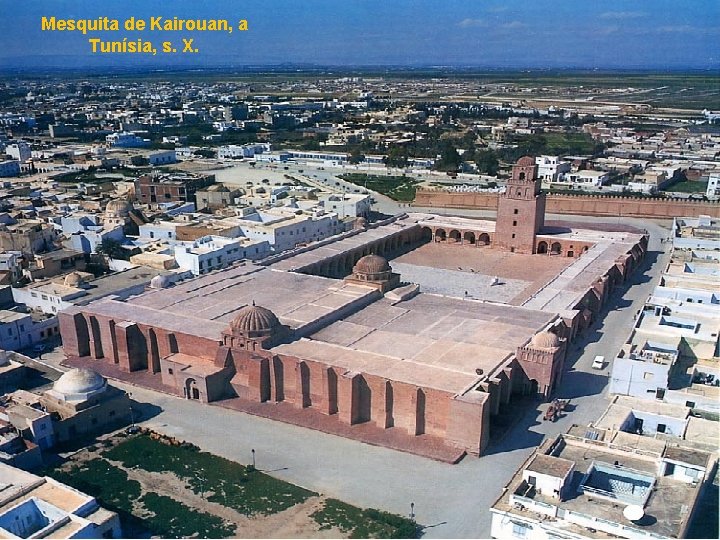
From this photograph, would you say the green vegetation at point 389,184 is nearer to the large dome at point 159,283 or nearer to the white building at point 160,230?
the white building at point 160,230

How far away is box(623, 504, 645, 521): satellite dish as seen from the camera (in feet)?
67.5

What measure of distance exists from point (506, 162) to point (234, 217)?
62.0 meters

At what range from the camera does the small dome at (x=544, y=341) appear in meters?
36.7

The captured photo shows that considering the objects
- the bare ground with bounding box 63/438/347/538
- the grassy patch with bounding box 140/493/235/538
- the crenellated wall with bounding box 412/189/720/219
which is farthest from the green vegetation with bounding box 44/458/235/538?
the crenellated wall with bounding box 412/189/720/219

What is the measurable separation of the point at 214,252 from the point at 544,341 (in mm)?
28918

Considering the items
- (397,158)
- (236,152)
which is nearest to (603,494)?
(397,158)

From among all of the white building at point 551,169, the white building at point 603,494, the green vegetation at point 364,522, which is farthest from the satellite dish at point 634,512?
the white building at point 551,169

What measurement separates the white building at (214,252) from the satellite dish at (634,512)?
130 feet

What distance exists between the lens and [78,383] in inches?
1357

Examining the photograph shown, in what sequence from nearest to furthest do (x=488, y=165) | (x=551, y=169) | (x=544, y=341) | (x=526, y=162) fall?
(x=544, y=341), (x=526, y=162), (x=551, y=169), (x=488, y=165)

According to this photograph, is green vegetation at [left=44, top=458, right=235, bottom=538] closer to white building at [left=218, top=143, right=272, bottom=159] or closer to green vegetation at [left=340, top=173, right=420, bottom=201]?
green vegetation at [left=340, top=173, right=420, bottom=201]

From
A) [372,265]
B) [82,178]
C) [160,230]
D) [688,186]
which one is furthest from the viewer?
[82,178]

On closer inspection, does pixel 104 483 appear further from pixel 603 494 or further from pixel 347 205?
pixel 347 205

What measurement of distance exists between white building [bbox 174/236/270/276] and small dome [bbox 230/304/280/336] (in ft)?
58.3
